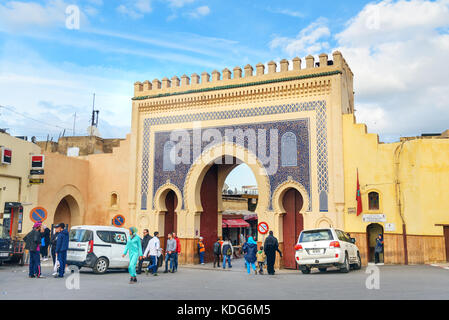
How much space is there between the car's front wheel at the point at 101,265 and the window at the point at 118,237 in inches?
28.3

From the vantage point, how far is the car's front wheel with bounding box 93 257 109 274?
13853 millimetres

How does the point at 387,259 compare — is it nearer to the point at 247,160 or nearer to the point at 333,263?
the point at 333,263

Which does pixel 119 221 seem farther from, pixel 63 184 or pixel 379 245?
pixel 379 245

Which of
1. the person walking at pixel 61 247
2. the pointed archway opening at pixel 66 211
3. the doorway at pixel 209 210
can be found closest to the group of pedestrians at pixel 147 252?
the person walking at pixel 61 247

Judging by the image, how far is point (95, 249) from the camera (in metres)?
13.9

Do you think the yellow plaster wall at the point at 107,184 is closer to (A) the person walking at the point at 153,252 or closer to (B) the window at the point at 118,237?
(B) the window at the point at 118,237

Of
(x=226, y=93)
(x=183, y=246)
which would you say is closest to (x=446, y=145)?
(x=226, y=93)

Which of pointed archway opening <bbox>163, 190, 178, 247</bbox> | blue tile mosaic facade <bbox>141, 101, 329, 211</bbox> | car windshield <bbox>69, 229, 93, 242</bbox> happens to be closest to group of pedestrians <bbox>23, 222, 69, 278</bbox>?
car windshield <bbox>69, 229, 93, 242</bbox>

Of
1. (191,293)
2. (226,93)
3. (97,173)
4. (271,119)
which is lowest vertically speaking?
(191,293)

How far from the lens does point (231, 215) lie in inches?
1248

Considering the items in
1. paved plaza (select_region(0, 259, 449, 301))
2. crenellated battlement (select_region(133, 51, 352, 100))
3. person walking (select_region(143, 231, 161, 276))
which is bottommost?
paved plaza (select_region(0, 259, 449, 301))

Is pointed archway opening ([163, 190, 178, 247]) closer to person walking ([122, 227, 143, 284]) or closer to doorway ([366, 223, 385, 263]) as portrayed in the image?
doorway ([366, 223, 385, 263])

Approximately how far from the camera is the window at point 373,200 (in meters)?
17.2
